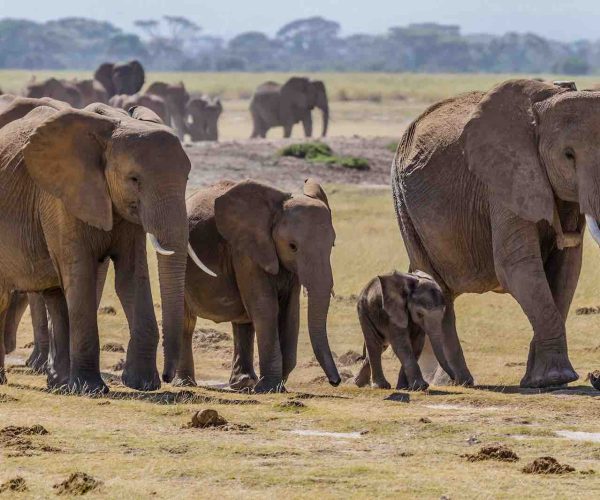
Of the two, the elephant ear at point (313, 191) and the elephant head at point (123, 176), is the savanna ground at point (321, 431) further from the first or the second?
the elephant ear at point (313, 191)

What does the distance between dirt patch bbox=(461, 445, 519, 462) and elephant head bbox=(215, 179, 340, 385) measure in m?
3.27

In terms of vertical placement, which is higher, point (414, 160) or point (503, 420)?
point (414, 160)

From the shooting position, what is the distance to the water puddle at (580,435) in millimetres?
10508

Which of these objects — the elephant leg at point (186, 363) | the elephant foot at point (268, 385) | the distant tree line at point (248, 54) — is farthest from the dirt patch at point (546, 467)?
the distant tree line at point (248, 54)

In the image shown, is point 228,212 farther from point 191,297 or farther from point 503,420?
point 503,420

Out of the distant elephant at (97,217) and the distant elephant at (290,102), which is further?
the distant elephant at (290,102)

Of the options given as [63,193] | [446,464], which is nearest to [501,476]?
[446,464]

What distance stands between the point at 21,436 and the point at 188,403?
2.03 meters

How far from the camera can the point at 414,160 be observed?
15.2m

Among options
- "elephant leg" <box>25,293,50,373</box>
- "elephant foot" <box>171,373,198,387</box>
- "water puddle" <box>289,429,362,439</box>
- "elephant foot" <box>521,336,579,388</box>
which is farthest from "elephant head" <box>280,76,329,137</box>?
"water puddle" <box>289,429,362,439</box>

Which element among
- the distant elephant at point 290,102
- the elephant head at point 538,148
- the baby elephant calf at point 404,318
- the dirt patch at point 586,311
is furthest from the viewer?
the distant elephant at point 290,102

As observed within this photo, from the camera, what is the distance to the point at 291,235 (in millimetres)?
13531

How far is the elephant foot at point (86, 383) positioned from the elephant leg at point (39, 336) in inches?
112

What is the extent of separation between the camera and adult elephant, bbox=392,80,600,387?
13.4 m
